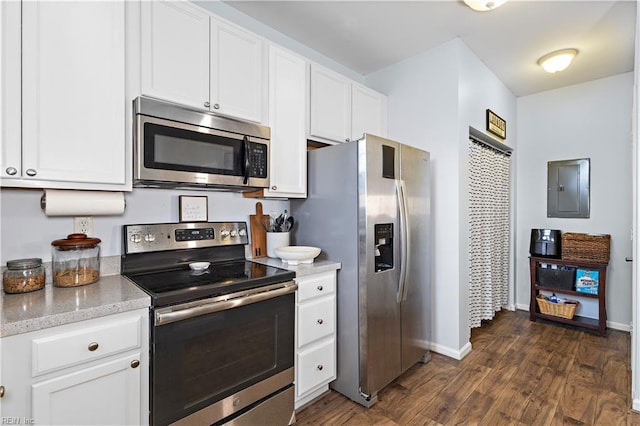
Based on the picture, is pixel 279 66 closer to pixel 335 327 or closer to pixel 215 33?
pixel 215 33

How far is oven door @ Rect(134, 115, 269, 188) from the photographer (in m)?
1.60

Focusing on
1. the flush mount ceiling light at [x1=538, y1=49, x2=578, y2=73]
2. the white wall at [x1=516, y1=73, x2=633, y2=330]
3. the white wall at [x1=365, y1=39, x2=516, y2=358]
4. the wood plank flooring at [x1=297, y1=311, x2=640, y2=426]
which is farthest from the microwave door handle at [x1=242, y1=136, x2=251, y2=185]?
the white wall at [x1=516, y1=73, x2=633, y2=330]

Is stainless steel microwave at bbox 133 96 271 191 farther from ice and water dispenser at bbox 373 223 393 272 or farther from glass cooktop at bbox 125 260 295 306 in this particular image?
ice and water dispenser at bbox 373 223 393 272

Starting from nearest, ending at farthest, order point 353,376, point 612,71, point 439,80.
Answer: point 353,376, point 439,80, point 612,71

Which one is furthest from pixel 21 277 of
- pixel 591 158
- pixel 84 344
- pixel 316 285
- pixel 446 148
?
pixel 591 158

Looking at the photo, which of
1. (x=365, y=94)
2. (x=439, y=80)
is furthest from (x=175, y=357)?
(x=439, y=80)

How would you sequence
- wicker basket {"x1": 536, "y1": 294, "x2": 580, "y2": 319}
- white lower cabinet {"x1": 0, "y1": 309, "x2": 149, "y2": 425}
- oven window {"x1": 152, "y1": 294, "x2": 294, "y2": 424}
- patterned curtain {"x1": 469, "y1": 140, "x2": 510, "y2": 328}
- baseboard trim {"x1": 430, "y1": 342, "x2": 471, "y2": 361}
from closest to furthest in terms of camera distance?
white lower cabinet {"x1": 0, "y1": 309, "x2": 149, "y2": 425}, oven window {"x1": 152, "y1": 294, "x2": 294, "y2": 424}, baseboard trim {"x1": 430, "y1": 342, "x2": 471, "y2": 361}, patterned curtain {"x1": 469, "y1": 140, "x2": 510, "y2": 328}, wicker basket {"x1": 536, "y1": 294, "x2": 580, "y2": 319}

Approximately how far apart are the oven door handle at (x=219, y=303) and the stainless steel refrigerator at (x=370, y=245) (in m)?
0.50

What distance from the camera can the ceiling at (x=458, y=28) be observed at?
2.28 m

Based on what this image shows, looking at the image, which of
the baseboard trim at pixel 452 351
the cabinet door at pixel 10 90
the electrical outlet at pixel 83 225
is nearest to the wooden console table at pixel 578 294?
the baseboard trim at pixel 452 351

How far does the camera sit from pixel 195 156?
1.78 meters

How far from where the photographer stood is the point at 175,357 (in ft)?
4.53

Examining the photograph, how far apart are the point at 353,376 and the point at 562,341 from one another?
2.30 meters

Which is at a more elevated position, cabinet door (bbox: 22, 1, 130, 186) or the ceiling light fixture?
the ceiling light fixture
